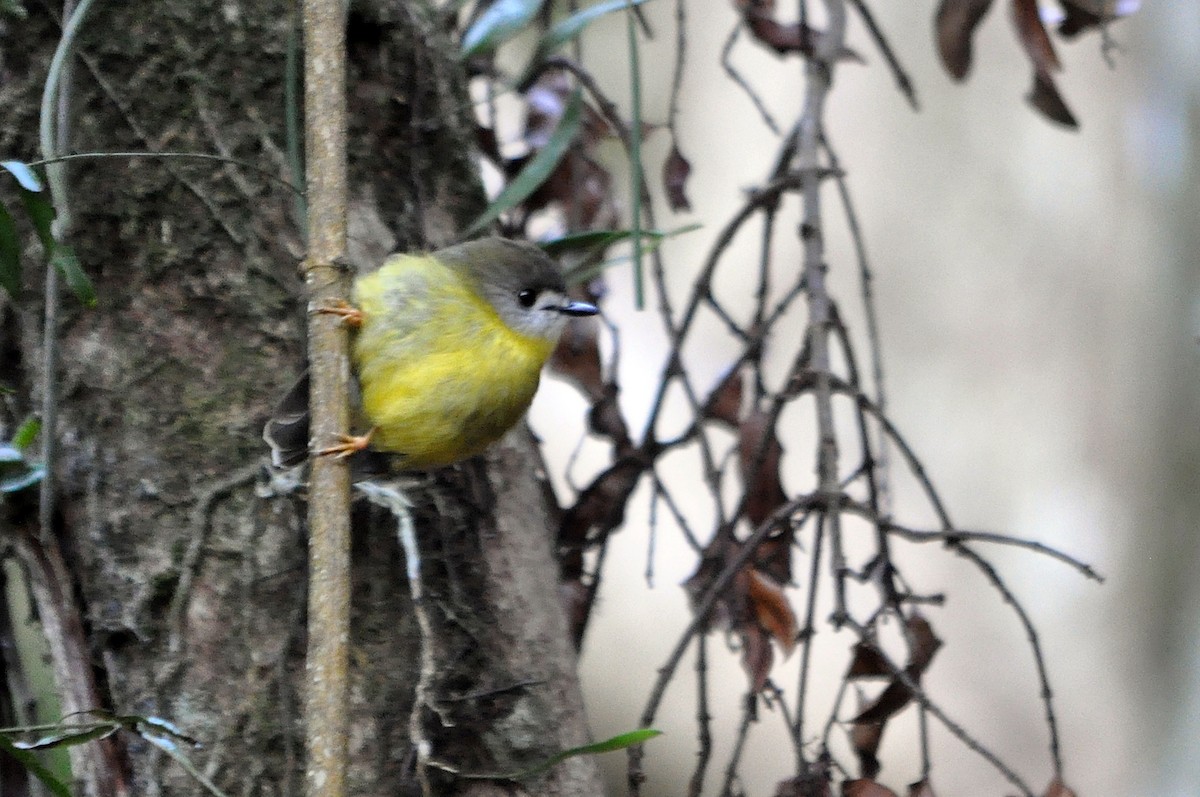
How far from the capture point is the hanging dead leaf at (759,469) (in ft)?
7.25

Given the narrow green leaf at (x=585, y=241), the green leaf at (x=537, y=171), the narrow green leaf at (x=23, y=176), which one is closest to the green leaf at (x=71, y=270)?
the narrow green leaf at (x=23, y=176)

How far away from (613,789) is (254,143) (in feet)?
8.87

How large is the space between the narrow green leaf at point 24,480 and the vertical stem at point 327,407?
0.52 m

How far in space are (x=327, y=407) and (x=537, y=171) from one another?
2.75 ft

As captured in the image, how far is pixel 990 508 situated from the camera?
427 centimetres

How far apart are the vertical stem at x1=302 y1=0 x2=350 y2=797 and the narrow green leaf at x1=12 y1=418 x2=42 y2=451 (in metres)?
0.51

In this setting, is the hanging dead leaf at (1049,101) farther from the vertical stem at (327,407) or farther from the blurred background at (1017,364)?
the blurred background at (1017,364)

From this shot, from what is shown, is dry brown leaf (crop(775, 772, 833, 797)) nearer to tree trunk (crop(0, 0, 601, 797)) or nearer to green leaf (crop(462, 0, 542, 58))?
tree trunk (crop(0, 0, 601, 797))

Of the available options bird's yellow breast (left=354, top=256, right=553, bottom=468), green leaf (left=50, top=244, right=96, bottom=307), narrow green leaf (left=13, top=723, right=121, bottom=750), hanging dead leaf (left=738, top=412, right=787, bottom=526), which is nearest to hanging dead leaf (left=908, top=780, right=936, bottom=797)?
hanging dead leaf (left=738, top=412, right=787, bottom=526)

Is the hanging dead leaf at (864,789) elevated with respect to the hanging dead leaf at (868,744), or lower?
lower

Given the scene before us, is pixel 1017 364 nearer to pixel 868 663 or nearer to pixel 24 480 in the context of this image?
pixel 868 663

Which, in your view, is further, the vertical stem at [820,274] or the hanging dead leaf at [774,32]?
the hanging dead leaf at [774,32]

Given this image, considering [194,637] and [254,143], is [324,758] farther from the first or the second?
[254,143]

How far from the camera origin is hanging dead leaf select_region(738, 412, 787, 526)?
2.21 meters
